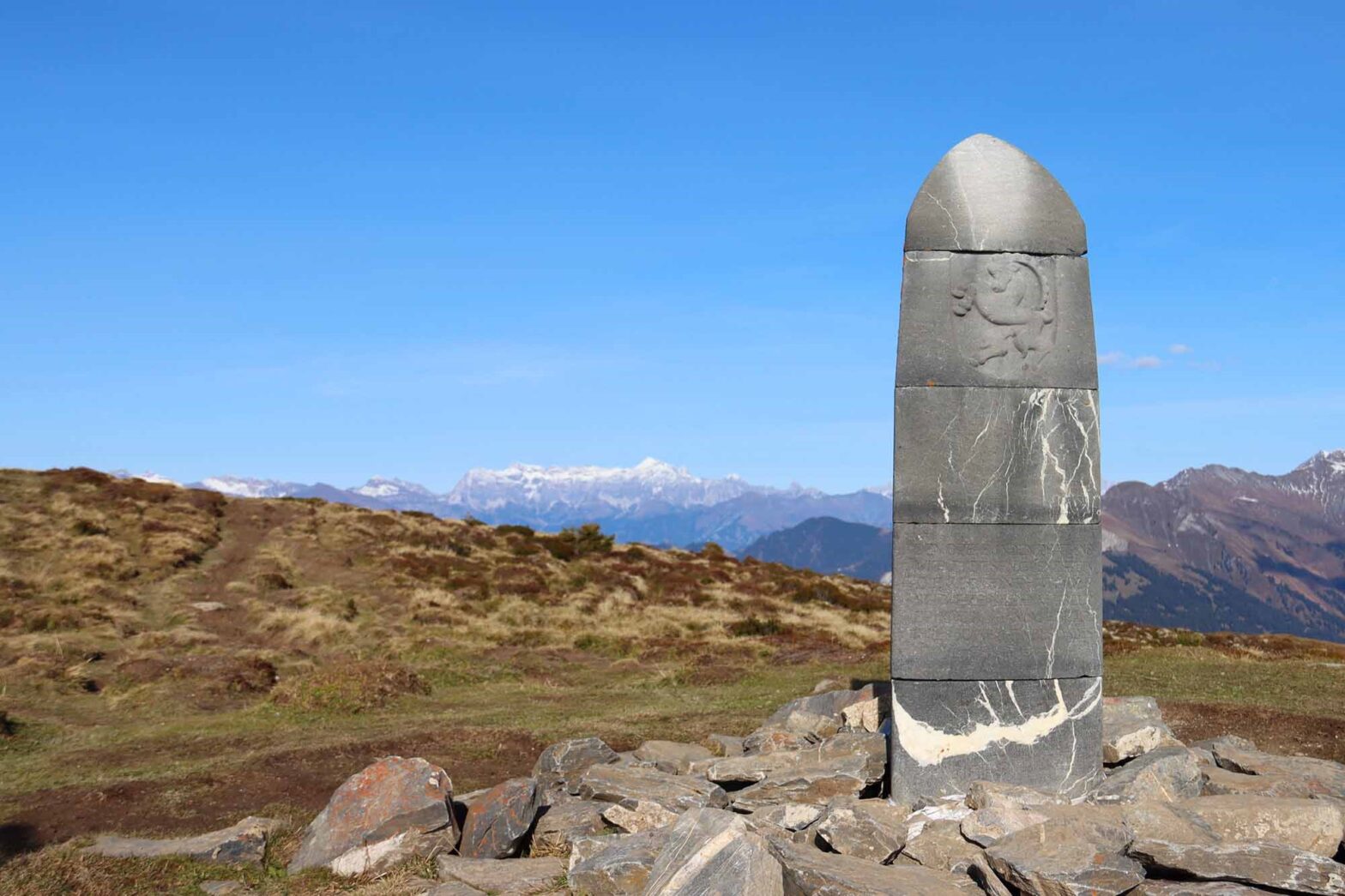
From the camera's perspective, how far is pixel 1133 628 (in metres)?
36.3

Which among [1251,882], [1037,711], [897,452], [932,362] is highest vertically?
[932,362]

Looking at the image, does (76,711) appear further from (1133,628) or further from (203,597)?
(1133,628)

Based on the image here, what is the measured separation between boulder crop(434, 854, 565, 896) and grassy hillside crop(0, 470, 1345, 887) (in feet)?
14.1

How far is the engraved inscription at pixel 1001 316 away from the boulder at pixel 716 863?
471 cm

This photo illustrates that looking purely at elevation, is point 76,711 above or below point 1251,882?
below

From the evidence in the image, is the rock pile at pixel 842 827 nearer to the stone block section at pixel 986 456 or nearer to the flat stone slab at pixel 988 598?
the flat stone slab at pixel 988 598

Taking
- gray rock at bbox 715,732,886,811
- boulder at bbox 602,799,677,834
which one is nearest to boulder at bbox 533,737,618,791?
boulder at bbox 602,799,677,834

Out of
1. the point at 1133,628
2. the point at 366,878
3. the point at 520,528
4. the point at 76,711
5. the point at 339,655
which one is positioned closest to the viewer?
the point at 366,878

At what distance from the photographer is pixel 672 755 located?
13.1 metres

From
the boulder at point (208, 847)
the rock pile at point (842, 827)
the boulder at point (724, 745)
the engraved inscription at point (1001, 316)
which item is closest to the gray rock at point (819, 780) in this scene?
the rock pile at point (842, 827)

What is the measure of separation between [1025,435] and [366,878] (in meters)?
7.28

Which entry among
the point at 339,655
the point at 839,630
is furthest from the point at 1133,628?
the point at 339,655

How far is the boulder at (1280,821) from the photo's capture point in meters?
7.92

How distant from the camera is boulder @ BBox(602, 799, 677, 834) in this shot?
30.9 feet
